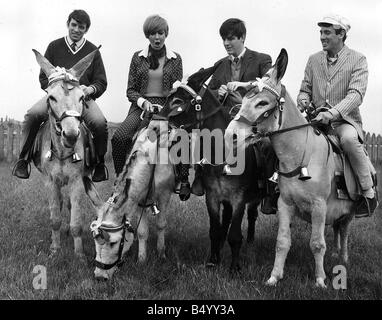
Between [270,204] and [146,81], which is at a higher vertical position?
[146,81]

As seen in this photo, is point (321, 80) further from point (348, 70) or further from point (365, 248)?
point (365, 248)

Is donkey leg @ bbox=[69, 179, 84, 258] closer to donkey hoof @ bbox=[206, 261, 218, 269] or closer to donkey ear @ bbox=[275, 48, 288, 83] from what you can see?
donkey hoof @ bbox=[206, 261, 218, 269]

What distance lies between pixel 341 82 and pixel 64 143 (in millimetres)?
3493

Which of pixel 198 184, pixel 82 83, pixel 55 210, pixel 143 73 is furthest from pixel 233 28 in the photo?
pixel 55 210

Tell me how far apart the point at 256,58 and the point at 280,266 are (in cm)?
265

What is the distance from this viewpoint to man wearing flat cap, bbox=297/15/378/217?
17.5 ft

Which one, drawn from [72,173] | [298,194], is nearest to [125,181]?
[72,173]

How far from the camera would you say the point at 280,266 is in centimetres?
507

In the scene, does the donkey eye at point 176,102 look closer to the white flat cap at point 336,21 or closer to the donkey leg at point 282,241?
the donkey leg at point 282,241

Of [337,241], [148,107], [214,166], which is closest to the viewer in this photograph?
[214,166]

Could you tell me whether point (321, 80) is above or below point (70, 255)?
above

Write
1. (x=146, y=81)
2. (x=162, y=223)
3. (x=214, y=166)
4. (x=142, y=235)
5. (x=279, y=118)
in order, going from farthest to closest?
1. (x=146, y=81)
2. (x=162, y=223)
3. (x=142, y=235)
4. (x=214, y=166)
5. (x=279, y=118)

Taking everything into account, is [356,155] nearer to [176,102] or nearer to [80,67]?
[176,102]

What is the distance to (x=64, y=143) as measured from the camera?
5602mm
